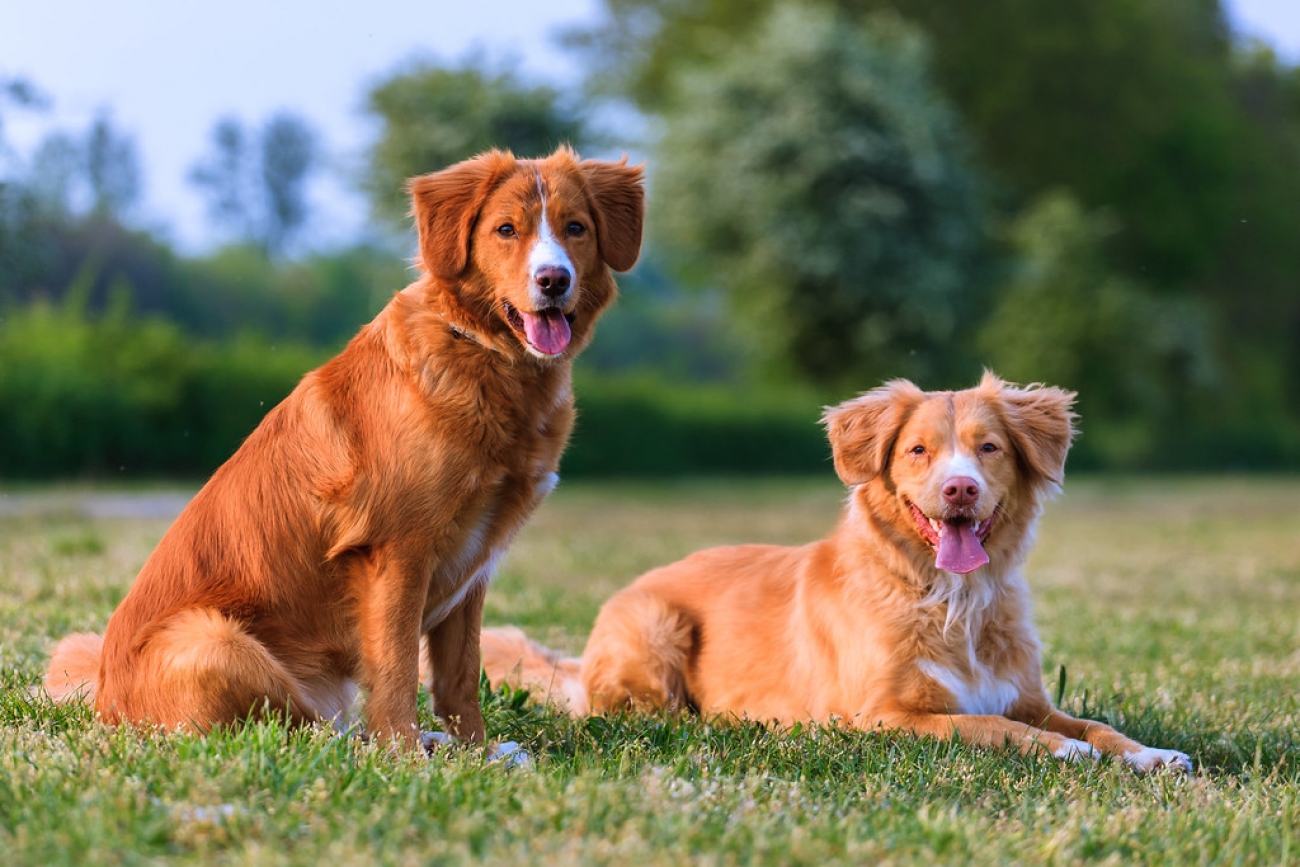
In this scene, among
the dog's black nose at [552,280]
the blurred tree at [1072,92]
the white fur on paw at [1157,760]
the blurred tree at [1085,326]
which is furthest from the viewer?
the blurred tree at [1072,92]

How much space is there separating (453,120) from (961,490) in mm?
23437

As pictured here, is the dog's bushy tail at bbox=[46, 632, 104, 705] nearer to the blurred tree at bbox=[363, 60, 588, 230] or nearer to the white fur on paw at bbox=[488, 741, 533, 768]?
the white fur on paw at bbox=[488, 741, 533, 768]

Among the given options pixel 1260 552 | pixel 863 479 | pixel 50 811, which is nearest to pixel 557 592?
pixel 863 479

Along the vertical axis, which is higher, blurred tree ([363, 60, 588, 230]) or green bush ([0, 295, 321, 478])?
blurred tree ([363, 60, 588, 230])

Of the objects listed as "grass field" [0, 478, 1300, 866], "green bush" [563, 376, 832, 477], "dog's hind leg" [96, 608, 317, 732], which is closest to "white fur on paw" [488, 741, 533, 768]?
"grass field" [0, 478, 1300, 866]

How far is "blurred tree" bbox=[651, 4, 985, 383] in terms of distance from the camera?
87.2 feet

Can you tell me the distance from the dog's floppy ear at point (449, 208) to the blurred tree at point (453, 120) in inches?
845

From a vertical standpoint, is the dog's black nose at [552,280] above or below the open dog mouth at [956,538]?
above

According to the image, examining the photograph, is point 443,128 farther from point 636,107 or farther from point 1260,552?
point 1260,552

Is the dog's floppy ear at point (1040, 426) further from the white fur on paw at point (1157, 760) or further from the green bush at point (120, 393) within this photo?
the green bush at point (120, 393)

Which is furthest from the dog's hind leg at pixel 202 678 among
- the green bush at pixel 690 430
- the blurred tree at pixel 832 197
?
the blurred tree at pixel 832 197

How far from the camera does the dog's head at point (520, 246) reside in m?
4.09

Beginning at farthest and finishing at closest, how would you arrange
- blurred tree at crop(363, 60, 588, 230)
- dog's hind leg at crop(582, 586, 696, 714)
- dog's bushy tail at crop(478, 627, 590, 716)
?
blurred tree at crop(363, 60, 588, 230)
dog's bushy tail at crop(478, 627, 590, 716)
dog's hind leg at crop(582, 586, 696, 714)

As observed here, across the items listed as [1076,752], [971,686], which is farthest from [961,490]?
[1076,752]
